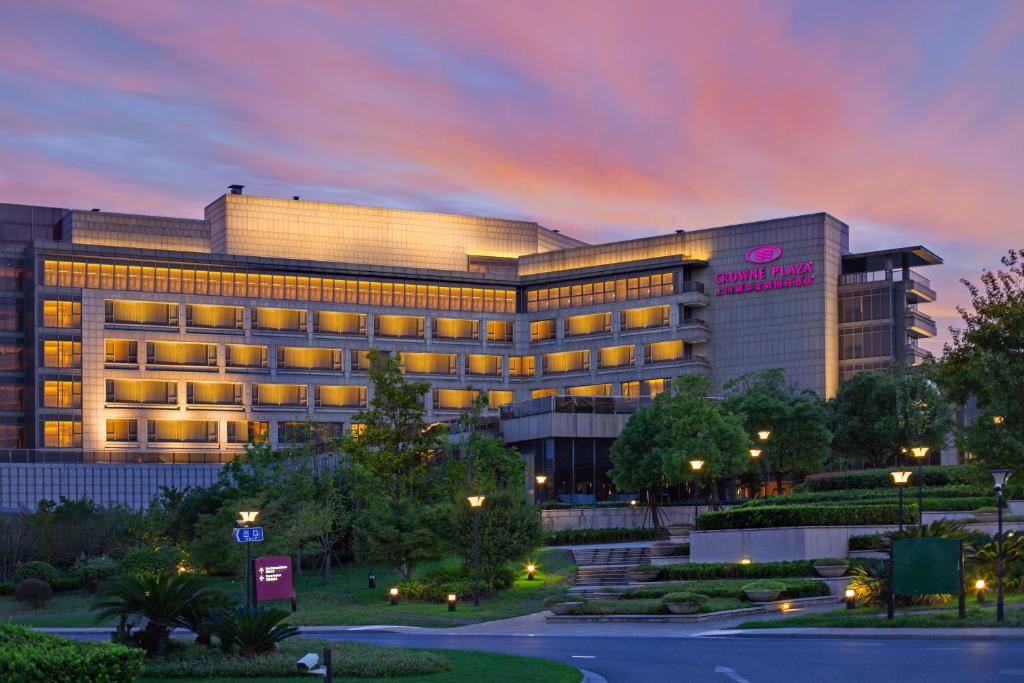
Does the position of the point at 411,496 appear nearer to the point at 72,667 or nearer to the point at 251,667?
the point at 251,667

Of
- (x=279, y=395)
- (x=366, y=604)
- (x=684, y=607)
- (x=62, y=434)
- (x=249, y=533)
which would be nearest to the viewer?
(x=249, y=533)

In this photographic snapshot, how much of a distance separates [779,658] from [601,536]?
3939 cm

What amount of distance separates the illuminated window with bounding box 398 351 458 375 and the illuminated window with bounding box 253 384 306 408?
1051 centimetres

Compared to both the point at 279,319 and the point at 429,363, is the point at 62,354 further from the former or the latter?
the point at 429,363

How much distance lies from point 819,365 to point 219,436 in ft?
181

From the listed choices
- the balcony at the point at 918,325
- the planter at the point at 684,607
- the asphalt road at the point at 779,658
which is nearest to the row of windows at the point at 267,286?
the balcony at the point at 918,325

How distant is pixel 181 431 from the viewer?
122125 millimetres

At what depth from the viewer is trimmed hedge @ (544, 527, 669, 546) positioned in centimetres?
6912

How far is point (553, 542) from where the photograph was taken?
6938 centimetres

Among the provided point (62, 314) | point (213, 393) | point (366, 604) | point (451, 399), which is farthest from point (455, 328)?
point (366, 604)

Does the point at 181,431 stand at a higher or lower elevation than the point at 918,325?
lower

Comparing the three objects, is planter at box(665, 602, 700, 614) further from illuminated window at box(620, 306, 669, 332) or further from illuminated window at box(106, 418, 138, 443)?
illuminated window at box(106, 418, 138, 443)

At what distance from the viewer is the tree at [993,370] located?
138 ft

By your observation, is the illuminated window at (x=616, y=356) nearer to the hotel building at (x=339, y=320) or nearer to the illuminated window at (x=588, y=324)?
the hotel building at (x=339, y=320)
